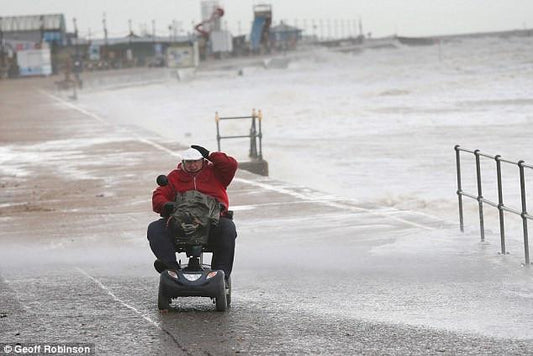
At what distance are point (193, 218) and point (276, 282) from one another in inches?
92.7

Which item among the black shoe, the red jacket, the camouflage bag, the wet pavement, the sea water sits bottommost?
the sea water

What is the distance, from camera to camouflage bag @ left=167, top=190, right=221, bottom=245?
920cm

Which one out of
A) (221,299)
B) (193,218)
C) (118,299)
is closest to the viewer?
(193,218)

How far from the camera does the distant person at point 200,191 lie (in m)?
9.43

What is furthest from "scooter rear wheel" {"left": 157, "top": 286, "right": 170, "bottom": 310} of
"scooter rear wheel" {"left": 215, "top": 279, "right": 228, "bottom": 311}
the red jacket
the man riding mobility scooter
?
the red jacket

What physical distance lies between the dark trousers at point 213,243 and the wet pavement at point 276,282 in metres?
0.41

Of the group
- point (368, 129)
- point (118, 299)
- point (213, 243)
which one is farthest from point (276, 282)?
point (368, 129)

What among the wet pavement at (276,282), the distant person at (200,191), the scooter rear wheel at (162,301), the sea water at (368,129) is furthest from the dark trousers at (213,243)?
the sea water at (368,129)

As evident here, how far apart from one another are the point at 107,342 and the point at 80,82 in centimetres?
8571

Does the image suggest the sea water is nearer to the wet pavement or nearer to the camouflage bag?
the wet pavement

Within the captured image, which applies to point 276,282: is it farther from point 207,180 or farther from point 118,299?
point 207,180

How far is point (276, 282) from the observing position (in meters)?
11.4

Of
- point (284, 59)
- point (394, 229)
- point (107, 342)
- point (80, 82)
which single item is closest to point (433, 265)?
point (394, 229)

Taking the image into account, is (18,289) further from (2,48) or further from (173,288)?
(2,48)
